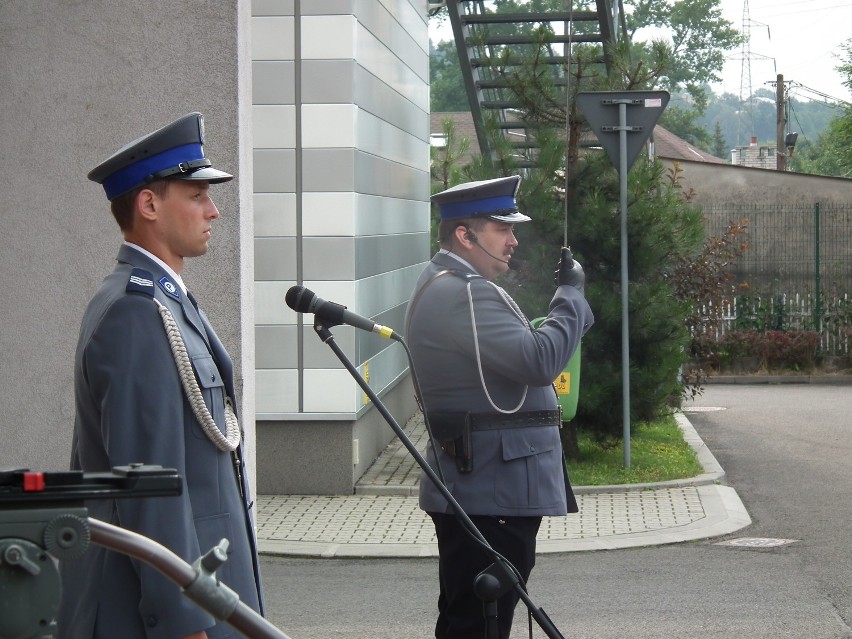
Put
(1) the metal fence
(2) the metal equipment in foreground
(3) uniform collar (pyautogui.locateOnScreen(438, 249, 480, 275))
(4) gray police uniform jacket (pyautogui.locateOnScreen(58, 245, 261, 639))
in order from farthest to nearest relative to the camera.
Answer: (1) the metal fence
(3) uniform collar (pyautogui.locateOnScreen(438, 249, 480, 275))
(4) gray police uniform jacket (pyautogui.locateOnScreen(58, 245, 261, 639))
(2) the metal equipment in foreground

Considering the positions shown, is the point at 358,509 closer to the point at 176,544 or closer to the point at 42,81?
the point at 42,81

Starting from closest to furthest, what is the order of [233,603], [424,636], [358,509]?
1. [233,603]
2. [424,636]
3. [358,509]

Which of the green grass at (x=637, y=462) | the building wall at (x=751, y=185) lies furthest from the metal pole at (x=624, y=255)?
the building wall at (x=751, y=185)

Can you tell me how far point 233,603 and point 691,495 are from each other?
8.54 m

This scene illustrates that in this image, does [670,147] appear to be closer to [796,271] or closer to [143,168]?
[796,271]

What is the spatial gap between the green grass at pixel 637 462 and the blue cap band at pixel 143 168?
24.7 feet

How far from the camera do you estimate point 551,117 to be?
36.2 feet

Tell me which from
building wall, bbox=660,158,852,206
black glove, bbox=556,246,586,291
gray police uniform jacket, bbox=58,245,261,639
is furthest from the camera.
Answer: building wall, bbox=660,158,852,206

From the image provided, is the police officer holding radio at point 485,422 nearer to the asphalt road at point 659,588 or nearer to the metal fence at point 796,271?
the asphalt road at point 659,588

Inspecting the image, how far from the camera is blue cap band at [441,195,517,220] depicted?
445cm

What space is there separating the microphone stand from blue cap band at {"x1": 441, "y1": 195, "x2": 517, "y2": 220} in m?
1.09

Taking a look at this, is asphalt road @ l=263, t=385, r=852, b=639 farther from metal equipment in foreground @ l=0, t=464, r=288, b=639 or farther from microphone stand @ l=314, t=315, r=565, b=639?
metal equipment in foreground @ l=0, t=464, r=288, b=639

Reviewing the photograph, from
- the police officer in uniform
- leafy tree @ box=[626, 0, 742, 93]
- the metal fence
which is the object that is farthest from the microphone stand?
Result: leafy tree @ box=[626, 0, 742, 93]

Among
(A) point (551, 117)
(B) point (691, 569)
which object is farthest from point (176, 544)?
(A) point (551, 117)
